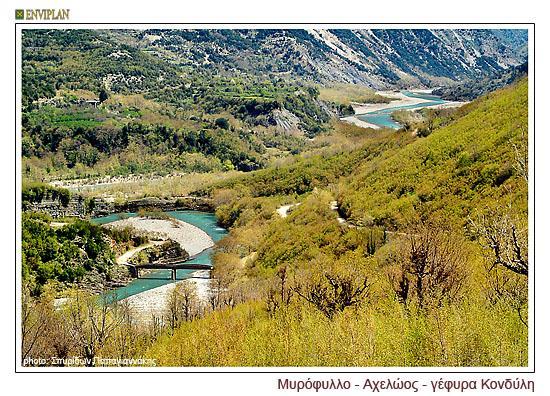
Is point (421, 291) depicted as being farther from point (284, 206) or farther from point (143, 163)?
point (143, 163)

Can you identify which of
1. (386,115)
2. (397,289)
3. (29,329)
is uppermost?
(386,115)

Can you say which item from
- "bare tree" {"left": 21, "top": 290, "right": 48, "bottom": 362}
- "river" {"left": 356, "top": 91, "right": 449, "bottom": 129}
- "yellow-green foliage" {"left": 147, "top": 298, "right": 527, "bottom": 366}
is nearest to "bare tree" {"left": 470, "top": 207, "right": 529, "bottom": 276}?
"yellow-green foliage" {"left": 147, "top": 298, "right": 527, "bottom": 366}

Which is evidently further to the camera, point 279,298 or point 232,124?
point 232,124
